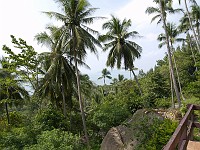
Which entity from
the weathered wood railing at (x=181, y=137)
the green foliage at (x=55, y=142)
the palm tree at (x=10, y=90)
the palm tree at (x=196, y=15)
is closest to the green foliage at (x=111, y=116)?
the green foliage at (x=55, y=142)

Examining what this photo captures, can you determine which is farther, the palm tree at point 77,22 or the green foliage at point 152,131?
the palm tree at point 77,22

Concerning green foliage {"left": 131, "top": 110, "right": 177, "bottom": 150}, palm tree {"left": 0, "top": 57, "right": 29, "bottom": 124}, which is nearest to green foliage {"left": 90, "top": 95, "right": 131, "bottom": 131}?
green foliage {"left": 131, "top": 110, "right": 177, "bottom": 150}

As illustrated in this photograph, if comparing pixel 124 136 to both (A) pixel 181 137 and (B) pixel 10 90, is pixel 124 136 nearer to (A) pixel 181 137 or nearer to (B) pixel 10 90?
(A) pixel 181 137

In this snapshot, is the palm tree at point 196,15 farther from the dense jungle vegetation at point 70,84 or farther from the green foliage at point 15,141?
the green foliage at point 15,141

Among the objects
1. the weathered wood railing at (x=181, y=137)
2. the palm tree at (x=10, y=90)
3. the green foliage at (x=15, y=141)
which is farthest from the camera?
the palm tree at (x=10, y=90)

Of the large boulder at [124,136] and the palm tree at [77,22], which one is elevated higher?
the palm tree at [77,22]

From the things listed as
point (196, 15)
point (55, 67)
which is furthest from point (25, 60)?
point (196, 15)

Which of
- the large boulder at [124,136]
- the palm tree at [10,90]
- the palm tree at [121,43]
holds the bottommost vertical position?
the large boulder at [124,136]

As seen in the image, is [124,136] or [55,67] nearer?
[124,136]

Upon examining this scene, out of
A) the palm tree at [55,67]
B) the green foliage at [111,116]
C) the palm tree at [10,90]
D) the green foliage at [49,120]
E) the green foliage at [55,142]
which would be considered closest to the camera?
the green foliage at [55,142]

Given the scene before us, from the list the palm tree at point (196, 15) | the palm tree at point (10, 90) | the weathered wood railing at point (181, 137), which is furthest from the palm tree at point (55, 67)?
the palm tree at point (196, 15)

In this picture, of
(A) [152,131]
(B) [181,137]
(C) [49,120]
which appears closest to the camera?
(B) [181,137]

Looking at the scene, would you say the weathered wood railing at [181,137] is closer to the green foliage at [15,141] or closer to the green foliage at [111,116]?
the green foliage at [15,141]

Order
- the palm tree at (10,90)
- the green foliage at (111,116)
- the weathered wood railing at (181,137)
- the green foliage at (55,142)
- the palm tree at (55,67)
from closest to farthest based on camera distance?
the weathered wood railing at (181,137) < the green foliage at (55,142) < the green foliage at (111,116) < the palm tree at (55,67) < the palm tree at (10,90)
